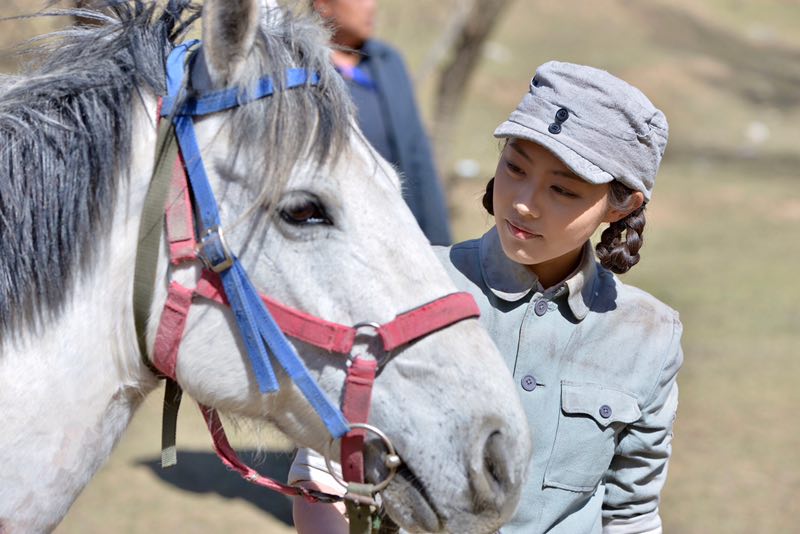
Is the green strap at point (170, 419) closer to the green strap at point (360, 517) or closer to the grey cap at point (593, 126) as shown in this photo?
the green strap at point (360, 517)

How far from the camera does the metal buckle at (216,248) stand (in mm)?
1761

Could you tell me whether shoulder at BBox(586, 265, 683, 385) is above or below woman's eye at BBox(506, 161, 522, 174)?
below

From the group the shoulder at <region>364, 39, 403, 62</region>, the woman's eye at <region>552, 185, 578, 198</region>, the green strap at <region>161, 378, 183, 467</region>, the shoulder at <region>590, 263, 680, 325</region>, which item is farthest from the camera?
the shoulder at <region>364, 39, 403, 62</region>

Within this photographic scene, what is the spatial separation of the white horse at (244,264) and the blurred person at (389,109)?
90.6 inches

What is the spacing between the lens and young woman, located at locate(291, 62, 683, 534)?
2043 millimetres

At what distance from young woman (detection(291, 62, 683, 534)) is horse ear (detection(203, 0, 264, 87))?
58 centimetres

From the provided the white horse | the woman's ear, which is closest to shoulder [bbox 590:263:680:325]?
the woman's ear

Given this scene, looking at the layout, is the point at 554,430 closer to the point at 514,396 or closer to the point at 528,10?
the point at 514,396

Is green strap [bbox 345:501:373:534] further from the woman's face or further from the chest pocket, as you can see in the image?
the woman's face

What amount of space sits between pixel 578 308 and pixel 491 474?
0.52 m

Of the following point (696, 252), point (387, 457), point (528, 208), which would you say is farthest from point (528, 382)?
point (696, 252)

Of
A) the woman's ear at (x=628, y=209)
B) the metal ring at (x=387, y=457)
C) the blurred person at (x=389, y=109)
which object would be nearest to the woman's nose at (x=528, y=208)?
the woman's ear at (x=628, y=209)

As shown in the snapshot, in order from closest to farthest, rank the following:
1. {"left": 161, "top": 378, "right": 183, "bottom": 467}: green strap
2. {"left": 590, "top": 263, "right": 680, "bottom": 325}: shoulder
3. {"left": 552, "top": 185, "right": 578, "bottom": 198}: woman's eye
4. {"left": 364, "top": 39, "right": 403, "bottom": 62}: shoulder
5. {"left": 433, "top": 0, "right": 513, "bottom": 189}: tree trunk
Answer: {"left": 161, "top": 378, "right": 183, "bottom": 467}: green strap
{"left": 552, "top": 185, "right": 578, "bottom": 198}: woman's eye
{"left": 590, "top": 263, "right": 680, "bottom": 325}: shoulder
{"left": 364, "top": 39, "right": 403, "bottom": 62}: shoulder
{"left": 433, "top": 0, "right": 513, "bottom": 189}: tree trunk

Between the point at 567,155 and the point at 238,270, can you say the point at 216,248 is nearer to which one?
the point at 238,270
